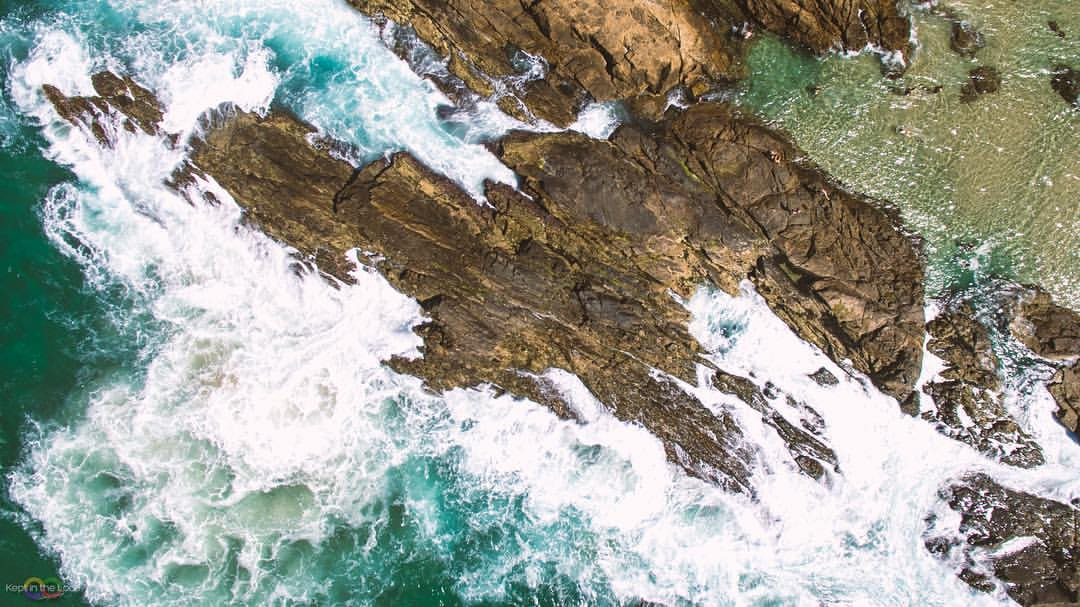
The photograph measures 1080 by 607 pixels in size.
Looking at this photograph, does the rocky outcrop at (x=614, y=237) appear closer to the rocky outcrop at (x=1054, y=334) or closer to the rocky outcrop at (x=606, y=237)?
the rocky outcrop at (x=606, y=237)

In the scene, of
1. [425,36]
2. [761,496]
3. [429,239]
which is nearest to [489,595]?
[761,496]

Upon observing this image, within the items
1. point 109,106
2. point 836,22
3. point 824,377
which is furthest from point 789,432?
point 109,106

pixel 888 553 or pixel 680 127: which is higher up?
pixel 680 127

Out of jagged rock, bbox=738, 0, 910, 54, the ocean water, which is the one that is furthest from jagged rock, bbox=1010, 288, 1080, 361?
jagged rock, bbox=738, 0, 910, 54

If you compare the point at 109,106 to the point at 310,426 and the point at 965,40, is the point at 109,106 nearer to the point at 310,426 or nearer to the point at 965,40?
the point at 310,426

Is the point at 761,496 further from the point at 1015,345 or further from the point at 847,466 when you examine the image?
the point at 1015,345

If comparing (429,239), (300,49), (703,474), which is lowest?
(703,474)
